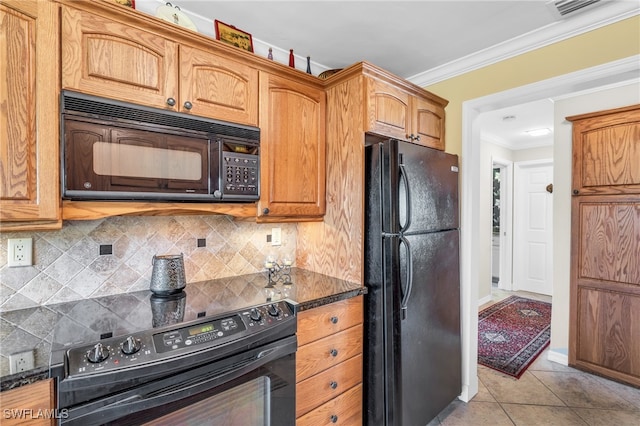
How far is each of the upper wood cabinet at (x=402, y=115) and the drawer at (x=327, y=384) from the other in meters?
1.33

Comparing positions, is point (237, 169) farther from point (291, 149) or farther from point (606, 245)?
point (606, 245)

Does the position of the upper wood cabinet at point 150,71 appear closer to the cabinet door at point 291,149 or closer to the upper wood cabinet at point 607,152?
the cabinet door at point 291,149

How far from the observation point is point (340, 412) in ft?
5.62

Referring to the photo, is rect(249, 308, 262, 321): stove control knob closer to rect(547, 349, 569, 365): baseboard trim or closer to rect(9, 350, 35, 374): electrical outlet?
rect(9, 350, 35, 374): electrical outlet

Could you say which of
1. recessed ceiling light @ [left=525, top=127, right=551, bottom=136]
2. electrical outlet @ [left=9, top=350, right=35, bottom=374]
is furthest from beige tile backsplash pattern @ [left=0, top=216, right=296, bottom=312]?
recessed ceiling light @ [left=525, top=127, right=551, bottom=136]

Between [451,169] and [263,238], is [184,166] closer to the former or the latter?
[263,238]

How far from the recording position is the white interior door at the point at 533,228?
16.5 feet

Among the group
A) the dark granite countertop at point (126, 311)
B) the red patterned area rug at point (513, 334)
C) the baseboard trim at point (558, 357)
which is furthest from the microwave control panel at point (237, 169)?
the baseboard trim at point (558, 357)

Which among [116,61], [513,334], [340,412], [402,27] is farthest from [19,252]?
[513,334]

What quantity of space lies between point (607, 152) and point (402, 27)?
6.64 feet

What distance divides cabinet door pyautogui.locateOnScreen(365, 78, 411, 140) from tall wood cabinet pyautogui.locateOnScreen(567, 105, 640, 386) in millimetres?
1750

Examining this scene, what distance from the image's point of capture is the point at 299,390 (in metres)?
1.53

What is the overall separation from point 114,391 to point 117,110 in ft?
3.46

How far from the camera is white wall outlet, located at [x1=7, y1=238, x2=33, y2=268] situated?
1.36 metres
